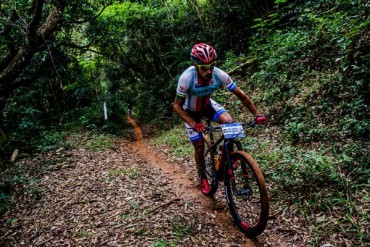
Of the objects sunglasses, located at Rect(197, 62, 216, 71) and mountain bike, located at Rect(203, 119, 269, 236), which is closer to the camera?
mountain bike, located at Rect(203, 119, 269, 236)

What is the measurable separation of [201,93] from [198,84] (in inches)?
7.9

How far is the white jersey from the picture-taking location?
4.89 meters

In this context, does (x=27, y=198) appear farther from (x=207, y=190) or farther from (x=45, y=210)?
(x=207, y=190)

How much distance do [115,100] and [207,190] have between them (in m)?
16.9

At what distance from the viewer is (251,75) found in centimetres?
1184

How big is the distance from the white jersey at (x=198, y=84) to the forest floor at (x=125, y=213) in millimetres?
2175

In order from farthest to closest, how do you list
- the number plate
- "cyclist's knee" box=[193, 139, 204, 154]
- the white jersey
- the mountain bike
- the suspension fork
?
"cyclist's knee" box=[193, 139, 204, 154] → the white jersey → the suspension fork → the number plate → the mountain bike

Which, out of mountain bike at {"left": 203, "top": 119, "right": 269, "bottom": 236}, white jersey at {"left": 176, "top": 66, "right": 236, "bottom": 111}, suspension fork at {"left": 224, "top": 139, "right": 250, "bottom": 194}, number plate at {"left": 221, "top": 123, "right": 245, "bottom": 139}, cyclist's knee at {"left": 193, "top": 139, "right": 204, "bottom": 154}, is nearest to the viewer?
mountain bike at {"left": 203, "top": 119, "right": 269, "bottom": 236}

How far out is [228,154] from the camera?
4.50 m

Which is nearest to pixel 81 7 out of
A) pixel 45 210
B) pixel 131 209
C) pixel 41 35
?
pixel 41 35

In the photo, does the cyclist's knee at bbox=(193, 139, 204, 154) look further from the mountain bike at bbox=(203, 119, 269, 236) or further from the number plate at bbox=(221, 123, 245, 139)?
the number plate at bbox=(221, 123, 245, 139)

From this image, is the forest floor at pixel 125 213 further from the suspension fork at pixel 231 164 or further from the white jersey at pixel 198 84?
the white jersey at pixel 198 84

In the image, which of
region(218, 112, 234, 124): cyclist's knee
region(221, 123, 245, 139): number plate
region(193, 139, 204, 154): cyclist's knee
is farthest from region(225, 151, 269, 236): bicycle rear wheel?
region(193, 139, 204, 154): cyclist's knee

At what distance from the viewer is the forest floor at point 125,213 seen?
14.5 ft
